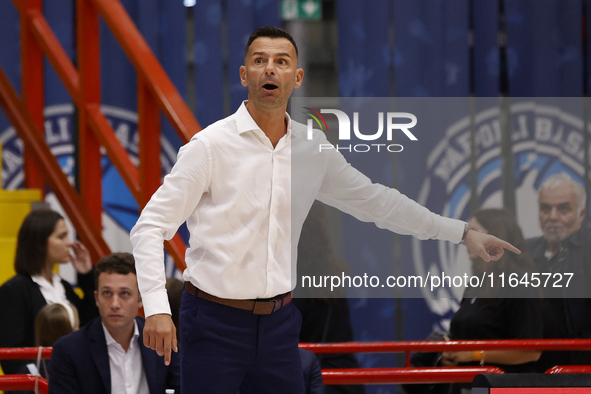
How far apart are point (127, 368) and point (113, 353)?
0.28 feet

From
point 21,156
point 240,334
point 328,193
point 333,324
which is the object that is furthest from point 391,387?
point 21,156

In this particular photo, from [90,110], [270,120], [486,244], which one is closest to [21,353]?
[90,110]

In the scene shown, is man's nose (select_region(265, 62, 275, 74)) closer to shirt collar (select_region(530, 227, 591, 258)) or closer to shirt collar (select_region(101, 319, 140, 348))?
shirt collar (select_region(101, 319, 140, 348))

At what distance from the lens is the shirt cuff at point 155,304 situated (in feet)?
6.82

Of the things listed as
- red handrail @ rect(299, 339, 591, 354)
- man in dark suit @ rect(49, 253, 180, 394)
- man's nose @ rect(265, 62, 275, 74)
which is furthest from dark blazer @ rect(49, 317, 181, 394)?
man's nose @ rect(265, 62, 275, 74)

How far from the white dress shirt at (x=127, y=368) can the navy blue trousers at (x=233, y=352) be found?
828 mm

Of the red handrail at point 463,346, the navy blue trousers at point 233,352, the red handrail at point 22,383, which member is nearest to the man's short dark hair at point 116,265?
the red handrail at point 22,383

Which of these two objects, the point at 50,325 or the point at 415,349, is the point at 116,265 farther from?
the point at 415,349

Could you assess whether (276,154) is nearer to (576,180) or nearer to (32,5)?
(576,180)

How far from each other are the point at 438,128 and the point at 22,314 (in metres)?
1.93

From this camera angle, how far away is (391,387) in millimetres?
3781

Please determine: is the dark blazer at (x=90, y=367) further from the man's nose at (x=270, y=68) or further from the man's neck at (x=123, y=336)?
the man's nose at (x=270, y=68)

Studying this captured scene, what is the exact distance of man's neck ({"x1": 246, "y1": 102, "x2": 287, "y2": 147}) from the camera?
7.68 feet

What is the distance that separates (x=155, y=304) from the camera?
82.0 inches
